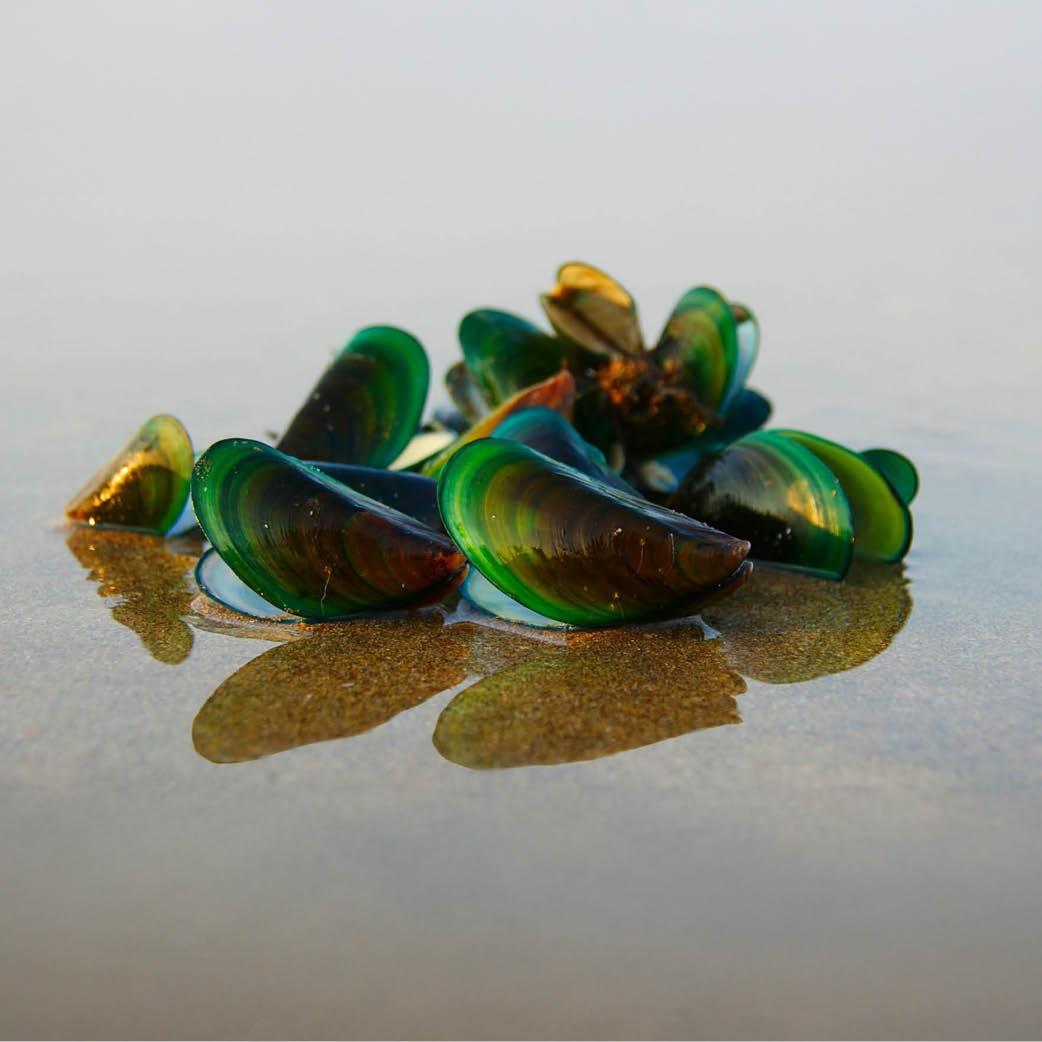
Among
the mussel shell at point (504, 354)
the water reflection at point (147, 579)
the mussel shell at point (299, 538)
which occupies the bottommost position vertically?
the water reflection at point (147, 579)

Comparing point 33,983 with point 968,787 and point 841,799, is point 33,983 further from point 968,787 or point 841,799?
point 968,787

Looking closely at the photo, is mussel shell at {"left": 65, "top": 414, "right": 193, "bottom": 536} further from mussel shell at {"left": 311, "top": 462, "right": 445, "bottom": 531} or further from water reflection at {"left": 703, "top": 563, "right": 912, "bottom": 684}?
water reflection at {"left": 703, "top": 563, "right": 912, "bottom": 684}

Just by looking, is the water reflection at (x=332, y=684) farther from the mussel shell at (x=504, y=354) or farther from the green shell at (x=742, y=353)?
the green shell at (x=742, y=353)

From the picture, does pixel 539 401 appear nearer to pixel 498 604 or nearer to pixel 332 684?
pixel 498 604

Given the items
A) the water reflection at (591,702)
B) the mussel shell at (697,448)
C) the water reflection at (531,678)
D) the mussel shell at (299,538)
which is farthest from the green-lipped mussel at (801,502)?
the mussel shell at (299,538)

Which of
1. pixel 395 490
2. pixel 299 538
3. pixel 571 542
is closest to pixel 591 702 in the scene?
pixel 571 542

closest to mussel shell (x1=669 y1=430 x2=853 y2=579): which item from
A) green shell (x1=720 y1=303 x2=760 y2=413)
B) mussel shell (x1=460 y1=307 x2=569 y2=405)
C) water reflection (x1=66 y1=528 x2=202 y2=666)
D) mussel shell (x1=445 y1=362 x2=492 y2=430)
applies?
green shell (x1=720 y1=303 x2=760 y2=413)
